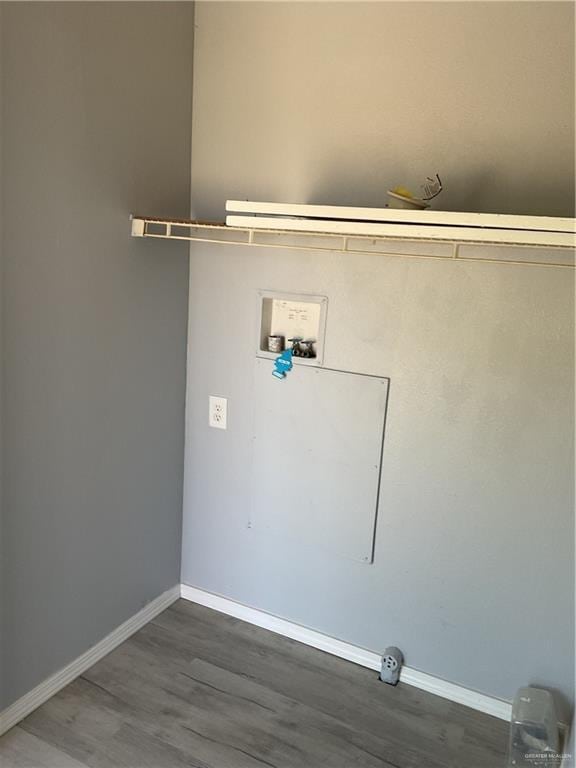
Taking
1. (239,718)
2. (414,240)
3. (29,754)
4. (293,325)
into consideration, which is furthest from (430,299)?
(29,754)

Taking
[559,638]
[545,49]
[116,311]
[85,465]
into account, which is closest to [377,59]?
[545,49]

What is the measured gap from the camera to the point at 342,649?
227cm

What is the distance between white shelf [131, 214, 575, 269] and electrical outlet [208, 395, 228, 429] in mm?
589

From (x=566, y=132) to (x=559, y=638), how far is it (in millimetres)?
1473

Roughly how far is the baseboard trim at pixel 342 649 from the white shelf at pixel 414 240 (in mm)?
1391

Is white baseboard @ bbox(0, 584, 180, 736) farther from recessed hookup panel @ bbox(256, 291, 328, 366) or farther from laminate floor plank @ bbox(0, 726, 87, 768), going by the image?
recessed hookup panel @ bbox(256, 291, 328, 366)

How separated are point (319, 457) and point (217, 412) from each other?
0.45 metres

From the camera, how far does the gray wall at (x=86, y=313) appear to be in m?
1.68

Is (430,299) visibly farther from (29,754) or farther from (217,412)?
(29,754)

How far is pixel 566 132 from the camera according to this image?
1.69 metres

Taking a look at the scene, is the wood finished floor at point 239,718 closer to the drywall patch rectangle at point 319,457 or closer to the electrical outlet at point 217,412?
the drywall patch rectangle at point 319,457

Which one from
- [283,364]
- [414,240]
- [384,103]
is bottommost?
[283,364]

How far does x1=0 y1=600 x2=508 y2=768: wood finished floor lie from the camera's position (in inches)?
72.0

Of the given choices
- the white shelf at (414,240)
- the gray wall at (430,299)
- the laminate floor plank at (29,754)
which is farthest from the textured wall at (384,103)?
the laminate floor plank at (29,754)
